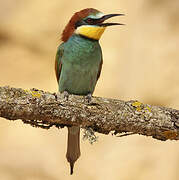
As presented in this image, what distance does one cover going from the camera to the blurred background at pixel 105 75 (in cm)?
416

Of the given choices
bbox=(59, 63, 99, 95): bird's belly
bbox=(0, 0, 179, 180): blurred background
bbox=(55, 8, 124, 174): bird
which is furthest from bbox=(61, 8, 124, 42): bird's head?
bbox=(0, 0, 179, 180): blurred background

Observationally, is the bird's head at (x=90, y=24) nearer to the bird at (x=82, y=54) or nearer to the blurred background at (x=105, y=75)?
the bird at (x=82, y=54)

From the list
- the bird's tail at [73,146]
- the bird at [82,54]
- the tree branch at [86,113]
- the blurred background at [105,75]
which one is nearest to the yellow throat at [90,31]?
the bird at [82,54]

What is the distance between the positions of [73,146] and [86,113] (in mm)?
723

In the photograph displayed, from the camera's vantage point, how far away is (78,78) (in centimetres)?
280

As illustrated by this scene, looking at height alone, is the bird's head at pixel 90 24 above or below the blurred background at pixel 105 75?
above

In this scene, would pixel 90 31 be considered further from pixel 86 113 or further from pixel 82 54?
pixel 86 113

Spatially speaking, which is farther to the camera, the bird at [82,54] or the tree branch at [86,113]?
the bird at [82,54]

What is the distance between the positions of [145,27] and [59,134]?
158 cm

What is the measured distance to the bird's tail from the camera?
2.59m

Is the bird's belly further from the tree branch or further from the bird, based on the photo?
the tree branch

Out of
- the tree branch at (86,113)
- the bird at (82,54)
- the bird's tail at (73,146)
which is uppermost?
the bird at (82,54)

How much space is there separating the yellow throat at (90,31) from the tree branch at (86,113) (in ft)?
2.67

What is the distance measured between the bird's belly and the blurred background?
4.96 ft
